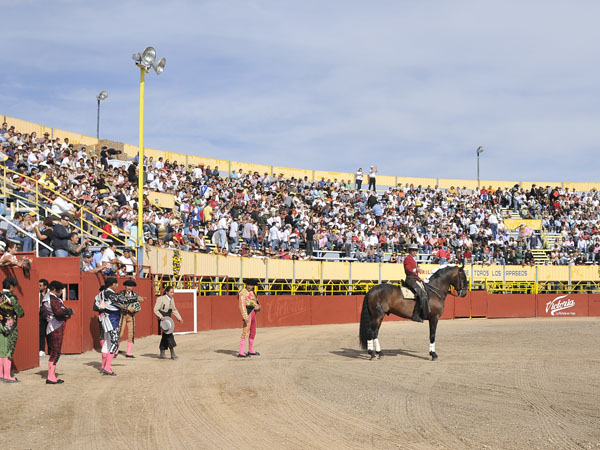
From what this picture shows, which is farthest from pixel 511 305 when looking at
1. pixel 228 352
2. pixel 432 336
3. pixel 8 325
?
pixel 8 325

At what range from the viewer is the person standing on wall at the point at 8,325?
12359mm

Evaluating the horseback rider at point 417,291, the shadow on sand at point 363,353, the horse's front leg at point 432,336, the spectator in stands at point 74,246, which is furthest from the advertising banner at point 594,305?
the spectator in stands at point 74,246

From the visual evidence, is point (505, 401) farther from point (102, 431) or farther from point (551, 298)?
point (551, 298)

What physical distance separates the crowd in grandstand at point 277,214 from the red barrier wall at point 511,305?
233 cm

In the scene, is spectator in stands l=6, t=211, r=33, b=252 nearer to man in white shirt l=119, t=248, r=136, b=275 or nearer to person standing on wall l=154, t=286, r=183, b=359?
man in white shirt l=119, t=248, r=136, b=275

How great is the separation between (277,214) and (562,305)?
1642 cm

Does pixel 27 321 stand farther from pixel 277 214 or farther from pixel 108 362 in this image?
pixel 277 214

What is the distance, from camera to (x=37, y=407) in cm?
1049

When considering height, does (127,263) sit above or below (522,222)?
below

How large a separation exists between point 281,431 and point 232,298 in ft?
64.4

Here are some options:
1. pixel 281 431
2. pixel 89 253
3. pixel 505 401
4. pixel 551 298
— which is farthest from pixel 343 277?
pixel 281 431

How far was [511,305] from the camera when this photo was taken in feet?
126

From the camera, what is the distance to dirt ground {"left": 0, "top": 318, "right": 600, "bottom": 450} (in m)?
8.62

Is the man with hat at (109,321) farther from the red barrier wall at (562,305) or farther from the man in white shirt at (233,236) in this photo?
the red barrier wall at (562,305)
